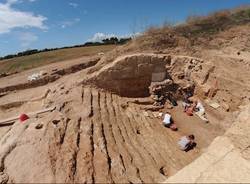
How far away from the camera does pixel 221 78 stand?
34.3 ft

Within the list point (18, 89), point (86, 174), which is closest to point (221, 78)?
point (86, 174)

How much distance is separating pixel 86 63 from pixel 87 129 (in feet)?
23.1

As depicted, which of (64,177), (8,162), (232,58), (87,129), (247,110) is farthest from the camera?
(232,58)

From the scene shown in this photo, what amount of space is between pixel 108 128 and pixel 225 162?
3.02 metres

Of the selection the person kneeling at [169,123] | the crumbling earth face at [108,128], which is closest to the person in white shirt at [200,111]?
the crumbling earth face at [108,128]

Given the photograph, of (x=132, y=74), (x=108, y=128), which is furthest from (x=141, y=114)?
(x=108, y=128)

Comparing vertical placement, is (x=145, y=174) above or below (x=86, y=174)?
below

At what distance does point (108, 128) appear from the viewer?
7.75 metres

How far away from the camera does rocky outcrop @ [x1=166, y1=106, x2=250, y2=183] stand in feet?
18.5

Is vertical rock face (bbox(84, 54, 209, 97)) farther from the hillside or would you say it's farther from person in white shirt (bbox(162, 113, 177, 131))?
person in white shirt (bbox(162, 113, 177, 131))

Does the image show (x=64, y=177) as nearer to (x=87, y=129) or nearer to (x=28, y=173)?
(x=28, y=173)

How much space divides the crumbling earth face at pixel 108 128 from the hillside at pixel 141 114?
0.09ft

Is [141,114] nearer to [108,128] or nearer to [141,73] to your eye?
[141,73]

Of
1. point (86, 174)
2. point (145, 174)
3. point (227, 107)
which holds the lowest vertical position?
point (227, 107)
